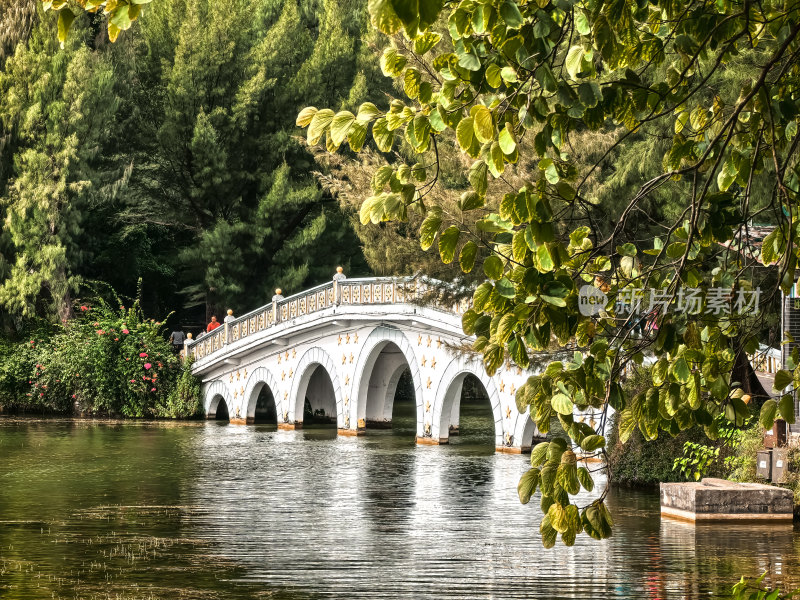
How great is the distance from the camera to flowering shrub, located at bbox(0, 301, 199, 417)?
106ft

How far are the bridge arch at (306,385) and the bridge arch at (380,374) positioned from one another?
540mm

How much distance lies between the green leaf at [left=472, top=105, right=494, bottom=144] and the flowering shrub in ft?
95.2

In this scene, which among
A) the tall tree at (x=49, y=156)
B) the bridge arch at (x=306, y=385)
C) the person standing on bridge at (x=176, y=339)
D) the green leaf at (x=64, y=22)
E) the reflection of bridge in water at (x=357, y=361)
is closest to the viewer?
the green leaf at (x=64, y=22)

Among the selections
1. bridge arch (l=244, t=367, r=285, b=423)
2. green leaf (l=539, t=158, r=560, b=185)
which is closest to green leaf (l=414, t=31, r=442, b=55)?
green leaf (l=539, t=158, r=560, b=185)

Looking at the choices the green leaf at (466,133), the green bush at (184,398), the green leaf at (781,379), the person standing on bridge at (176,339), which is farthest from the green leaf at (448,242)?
the person standing on bridge at (176,339)

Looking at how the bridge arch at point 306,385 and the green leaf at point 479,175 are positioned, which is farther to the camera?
the bridge arch at point 306,385

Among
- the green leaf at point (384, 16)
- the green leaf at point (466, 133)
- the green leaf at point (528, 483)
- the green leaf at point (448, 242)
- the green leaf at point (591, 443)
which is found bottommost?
the green leaf at point (528, 483)

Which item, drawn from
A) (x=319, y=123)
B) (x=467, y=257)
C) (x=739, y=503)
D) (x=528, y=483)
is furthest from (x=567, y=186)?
(x=739, y=503)

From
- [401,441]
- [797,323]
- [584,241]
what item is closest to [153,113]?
[401,441]

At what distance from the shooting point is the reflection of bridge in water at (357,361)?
23.2 metres

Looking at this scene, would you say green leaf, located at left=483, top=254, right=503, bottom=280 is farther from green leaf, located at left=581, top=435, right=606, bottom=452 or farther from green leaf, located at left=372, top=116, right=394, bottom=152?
green leaf, located at left=581, top=435, right=606, bottom=452

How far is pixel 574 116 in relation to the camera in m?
4.35

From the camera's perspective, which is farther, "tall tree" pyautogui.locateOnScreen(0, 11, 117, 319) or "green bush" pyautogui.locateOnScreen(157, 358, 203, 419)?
"tall tree" pyautogui.locateOnScreen(0, 11, 117, 319)

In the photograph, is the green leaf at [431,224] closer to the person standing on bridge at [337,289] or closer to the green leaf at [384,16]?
the green leaf at [384,16]
